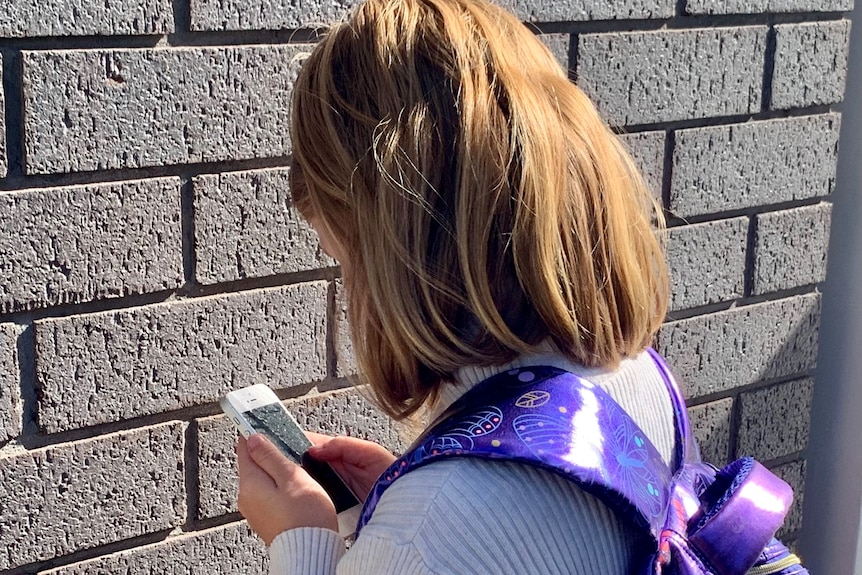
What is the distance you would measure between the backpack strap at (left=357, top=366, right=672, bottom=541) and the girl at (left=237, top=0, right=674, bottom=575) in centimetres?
3

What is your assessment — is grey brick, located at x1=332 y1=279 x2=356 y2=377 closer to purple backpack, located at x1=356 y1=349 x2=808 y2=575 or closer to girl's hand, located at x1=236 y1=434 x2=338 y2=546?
girl's hand, located at x1=236 y1=434 x2=338 y2=546

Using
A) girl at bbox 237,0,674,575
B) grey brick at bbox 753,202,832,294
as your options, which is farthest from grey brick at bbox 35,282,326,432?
grey brick at bbox 753,202,832,294

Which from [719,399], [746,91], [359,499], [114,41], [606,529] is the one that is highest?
[114,41]

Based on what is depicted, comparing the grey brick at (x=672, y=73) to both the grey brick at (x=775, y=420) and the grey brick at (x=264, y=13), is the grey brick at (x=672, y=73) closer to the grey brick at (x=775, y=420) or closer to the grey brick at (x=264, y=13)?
the grey brick at (x=264, y=13)

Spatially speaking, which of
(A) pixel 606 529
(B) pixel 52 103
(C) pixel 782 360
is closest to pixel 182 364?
(B) pixel 52 103

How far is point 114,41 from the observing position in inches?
82.4

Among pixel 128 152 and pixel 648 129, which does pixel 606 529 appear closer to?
pixel 128 152

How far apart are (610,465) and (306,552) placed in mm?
475

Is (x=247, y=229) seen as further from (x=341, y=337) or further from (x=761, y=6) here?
(x=761, y=6)

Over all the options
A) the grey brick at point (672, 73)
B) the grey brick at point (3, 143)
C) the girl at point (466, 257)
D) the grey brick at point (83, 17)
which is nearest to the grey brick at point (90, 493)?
the grey brick at point (3, 143)

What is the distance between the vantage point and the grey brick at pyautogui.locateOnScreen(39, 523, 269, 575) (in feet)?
7.63

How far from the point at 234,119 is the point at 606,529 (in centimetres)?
119

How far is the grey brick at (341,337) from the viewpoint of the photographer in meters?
2.51

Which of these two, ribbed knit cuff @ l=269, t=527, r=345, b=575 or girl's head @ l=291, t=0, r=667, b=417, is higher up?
girl's head @ l=291, t=0, r=667, b=417
